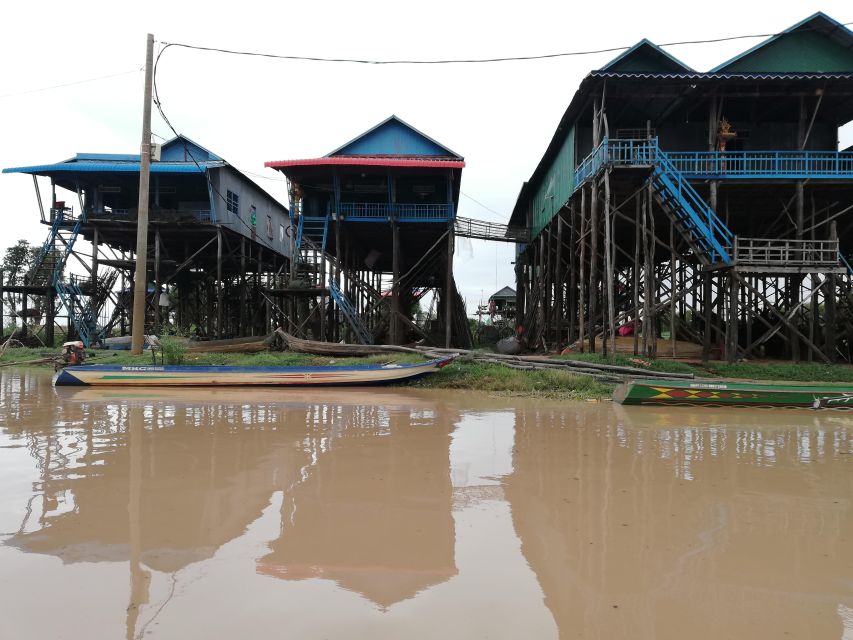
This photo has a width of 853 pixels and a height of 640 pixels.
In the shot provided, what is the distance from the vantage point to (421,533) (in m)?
3.62

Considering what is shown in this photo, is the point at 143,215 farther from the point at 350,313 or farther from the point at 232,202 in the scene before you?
the point at 232,202

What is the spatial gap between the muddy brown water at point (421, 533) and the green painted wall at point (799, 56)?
14261 mm

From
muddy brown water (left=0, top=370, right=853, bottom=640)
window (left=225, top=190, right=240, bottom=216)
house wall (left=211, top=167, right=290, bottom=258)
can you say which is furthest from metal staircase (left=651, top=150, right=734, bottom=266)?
window (left=225, top=190, right=240, bottom=216)

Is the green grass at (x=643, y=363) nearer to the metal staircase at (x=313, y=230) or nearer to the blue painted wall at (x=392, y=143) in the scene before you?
the metal staircase at (x=313, y=230)

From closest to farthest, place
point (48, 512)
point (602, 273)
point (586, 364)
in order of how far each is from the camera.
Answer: point (48, 512) < point (586, 364) < point (602, 273)

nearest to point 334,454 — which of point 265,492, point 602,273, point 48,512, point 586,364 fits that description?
point 265,492

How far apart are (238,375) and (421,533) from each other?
31.9ft

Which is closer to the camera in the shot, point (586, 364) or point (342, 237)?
point (586, 364)

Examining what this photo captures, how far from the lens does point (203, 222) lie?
21906 mm

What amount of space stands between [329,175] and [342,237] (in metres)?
2.73

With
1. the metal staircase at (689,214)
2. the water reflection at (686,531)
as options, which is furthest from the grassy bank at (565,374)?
the water reflection at (686,531)

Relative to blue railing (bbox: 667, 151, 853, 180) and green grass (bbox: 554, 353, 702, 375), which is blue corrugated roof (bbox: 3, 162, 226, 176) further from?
blue railing (bbox: 667, 151, 853, 180)

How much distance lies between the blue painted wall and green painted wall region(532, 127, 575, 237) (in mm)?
5014

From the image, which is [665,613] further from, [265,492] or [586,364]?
[586,364]
